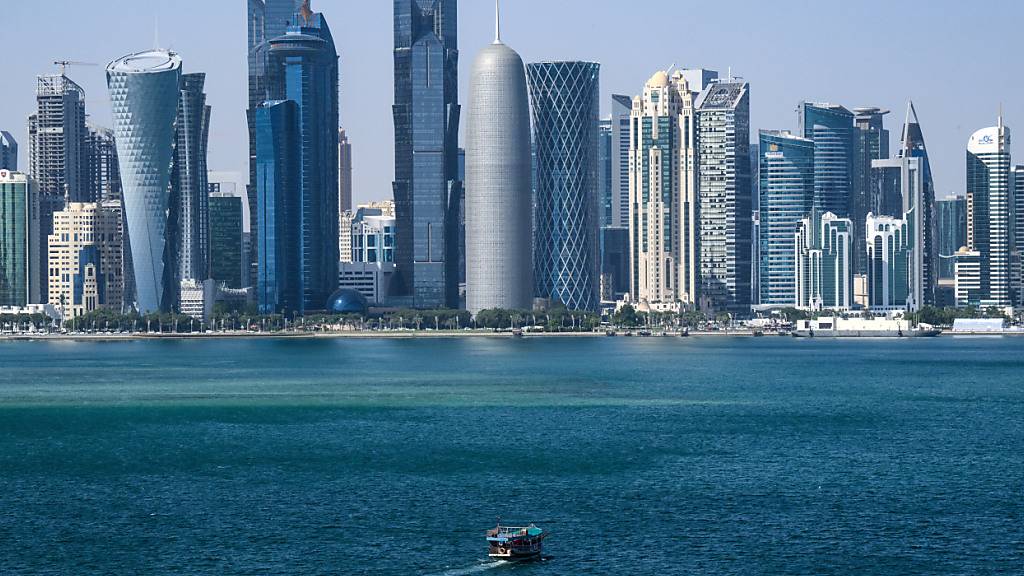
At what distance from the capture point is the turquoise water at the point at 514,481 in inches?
2717

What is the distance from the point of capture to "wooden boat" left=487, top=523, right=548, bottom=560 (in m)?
67.6

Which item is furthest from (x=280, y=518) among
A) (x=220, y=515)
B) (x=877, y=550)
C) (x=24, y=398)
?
(x=24, y=398)

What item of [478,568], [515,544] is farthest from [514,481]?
[478,568]

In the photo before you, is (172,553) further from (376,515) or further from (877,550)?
(877,550)

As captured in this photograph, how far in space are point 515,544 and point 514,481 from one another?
67.5 ft

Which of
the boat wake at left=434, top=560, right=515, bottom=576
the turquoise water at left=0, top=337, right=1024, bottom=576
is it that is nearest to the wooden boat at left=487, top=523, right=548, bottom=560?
the boat wake at left=434, top=560, right=515, bottom=576

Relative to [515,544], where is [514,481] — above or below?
above

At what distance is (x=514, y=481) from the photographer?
290 ft

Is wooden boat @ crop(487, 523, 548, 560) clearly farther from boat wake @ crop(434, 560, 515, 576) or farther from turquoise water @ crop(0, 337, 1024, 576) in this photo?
turquoise water @ crop(0, 337, 1024, 576)

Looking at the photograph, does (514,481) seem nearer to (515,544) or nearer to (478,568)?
(515,544)

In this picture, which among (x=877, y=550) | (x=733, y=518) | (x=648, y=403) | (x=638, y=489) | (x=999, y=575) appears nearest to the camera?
(x=999, y=575)

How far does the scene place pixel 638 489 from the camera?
279 feet

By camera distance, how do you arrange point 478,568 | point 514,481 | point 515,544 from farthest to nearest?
1. point 514,481
2. point 515,544
3. point 478,568

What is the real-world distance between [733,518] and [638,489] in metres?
9.57
